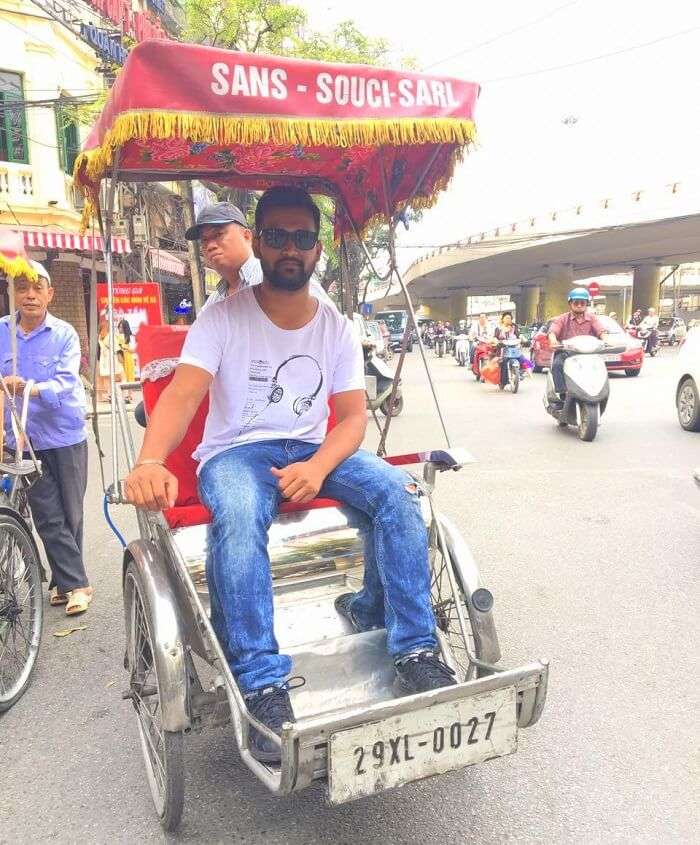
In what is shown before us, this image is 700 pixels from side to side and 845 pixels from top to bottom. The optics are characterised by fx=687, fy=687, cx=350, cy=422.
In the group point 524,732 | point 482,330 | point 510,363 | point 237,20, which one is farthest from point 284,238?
point 482,330

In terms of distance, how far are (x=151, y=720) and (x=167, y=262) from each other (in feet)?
57.4

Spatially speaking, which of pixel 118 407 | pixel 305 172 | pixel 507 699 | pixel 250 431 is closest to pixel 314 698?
pixel 507 699

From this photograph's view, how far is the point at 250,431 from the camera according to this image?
8.13ft

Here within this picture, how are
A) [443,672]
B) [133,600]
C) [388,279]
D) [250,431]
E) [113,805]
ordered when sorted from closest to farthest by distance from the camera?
[443,672], [113,805], [133,600], [250,431], [388,279]

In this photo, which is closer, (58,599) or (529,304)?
(58,599)

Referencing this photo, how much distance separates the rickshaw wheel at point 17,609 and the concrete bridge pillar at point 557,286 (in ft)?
116

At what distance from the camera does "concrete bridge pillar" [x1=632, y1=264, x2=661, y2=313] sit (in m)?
37.8

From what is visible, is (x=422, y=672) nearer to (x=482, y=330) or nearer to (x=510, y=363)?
(x=510, y=363)

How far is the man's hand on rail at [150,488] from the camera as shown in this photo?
2.06 meters

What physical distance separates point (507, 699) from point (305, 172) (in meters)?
2.54

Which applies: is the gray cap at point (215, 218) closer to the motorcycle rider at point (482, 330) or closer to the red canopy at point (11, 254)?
the red canopy at point (11, 254)

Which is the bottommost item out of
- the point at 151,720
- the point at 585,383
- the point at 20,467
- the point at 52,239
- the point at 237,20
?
the point at 151,720

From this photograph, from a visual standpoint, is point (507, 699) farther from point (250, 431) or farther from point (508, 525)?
point (508, 525)

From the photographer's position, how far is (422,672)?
1.97m
